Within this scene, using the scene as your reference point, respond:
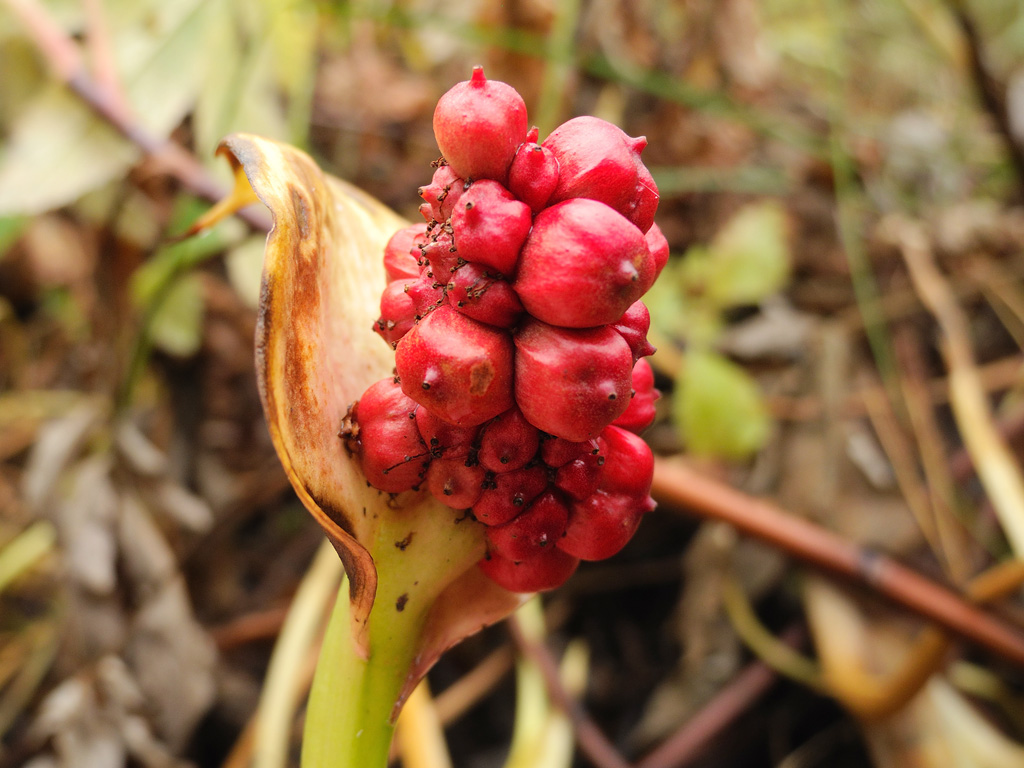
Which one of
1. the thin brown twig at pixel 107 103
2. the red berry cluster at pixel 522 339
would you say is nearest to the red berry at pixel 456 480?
the red berry cluster at pixel 522 339

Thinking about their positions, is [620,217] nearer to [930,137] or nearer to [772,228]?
[772,228]

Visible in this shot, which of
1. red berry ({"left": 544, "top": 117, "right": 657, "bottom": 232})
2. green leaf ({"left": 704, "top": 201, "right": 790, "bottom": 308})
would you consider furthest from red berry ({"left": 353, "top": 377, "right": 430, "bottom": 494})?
green leaf ({"left": 704, "top": 201, "right": 790, "bottom": 308})

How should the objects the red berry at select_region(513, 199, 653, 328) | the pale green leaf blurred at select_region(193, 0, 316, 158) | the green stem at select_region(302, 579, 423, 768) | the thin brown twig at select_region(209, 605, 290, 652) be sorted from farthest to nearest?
the pale green leaf blurred at select_region(193, 0, 316, 158) → the thin brown twig at select_region(209, 605, 290, 652) → the green stem at select_region(302, 579, 423, 768) → the red berry at select_region(513, 199, 653, 328)

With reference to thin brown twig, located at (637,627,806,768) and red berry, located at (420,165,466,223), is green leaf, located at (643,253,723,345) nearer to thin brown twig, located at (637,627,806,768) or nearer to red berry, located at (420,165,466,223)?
thin brown twig, located at (637,627,806,768)

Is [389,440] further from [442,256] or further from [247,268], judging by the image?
[247,268]

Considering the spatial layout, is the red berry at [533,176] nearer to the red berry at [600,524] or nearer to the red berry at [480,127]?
the red berry at [480,127]

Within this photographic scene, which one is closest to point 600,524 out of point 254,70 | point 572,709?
point 572,709
